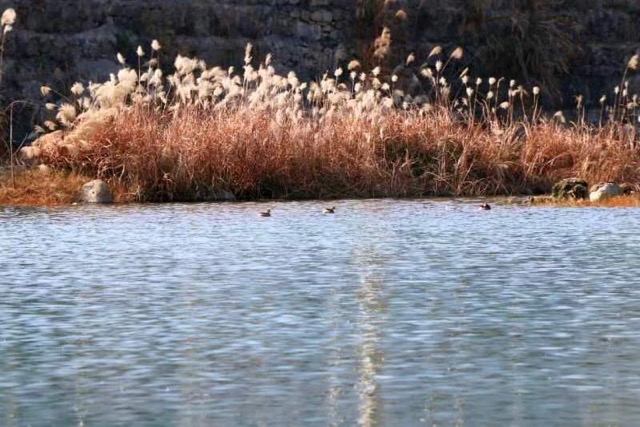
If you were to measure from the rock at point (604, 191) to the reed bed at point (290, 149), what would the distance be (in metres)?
1.63

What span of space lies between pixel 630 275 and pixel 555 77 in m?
23.2

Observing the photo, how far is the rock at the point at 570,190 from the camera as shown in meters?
22.5

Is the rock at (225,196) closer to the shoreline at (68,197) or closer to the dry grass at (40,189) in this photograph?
the shoreline at (68,197)

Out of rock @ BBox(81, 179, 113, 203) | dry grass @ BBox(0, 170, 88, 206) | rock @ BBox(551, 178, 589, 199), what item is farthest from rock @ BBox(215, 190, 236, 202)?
rock @ BBox(551, 178, 589, 199)

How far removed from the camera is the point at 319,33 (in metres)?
34.4

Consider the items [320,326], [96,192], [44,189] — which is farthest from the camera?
[44,189]

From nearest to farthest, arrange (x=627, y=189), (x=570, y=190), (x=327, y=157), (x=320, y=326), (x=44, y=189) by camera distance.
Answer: (x=320, y=326) → (x=570, y=190) → (x=44, y=189) → (x=627, y=189) → (x=327, y=157)

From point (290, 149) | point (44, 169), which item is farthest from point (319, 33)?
point (44, 169)

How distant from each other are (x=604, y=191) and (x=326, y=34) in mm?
12960

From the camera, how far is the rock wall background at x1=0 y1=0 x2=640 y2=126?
31188mm

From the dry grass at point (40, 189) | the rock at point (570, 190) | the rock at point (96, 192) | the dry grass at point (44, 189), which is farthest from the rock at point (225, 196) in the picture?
the rock at point (570, 190)

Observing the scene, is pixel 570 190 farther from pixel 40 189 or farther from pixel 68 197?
pixel 40 189

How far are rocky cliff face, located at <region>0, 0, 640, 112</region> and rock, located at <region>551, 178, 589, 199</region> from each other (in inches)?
417

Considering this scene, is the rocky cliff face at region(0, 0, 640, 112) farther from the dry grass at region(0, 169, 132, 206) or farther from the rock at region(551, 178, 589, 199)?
the rock at region(551, 178, 589, 199)
